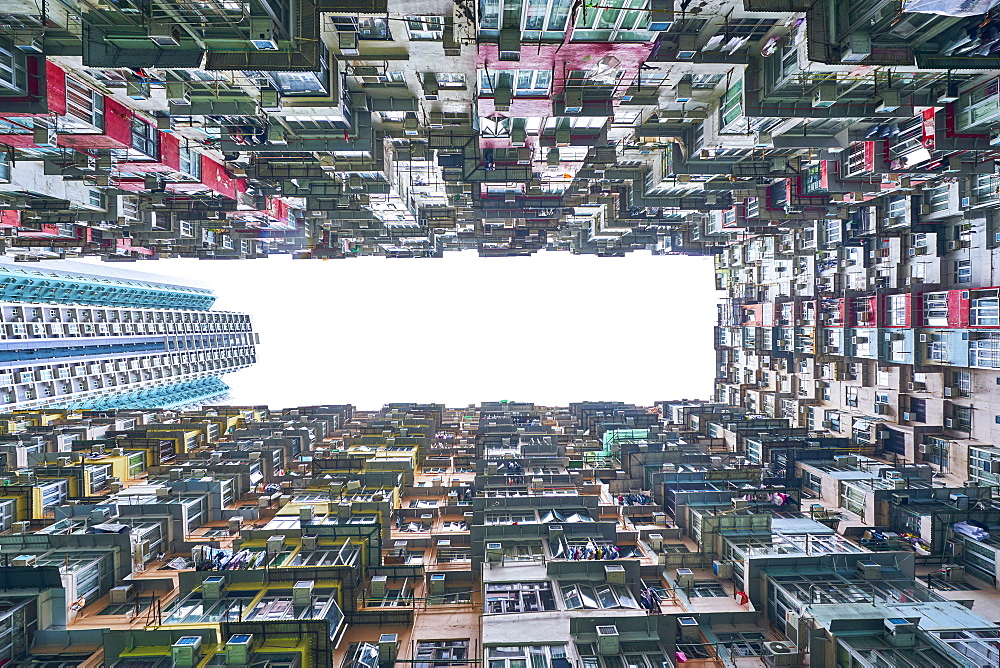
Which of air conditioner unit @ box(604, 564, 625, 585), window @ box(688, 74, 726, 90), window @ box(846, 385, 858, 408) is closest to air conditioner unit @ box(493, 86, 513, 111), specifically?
window @ box(688, 74, 726, 90)

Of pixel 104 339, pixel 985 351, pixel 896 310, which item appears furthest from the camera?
pixel 104 339

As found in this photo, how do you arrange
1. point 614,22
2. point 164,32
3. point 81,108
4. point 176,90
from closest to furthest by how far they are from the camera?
point 164,32, point 614,22, point 176,90, point 81,108

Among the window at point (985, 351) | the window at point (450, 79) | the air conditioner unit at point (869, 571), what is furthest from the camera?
the window at point (985, 351)

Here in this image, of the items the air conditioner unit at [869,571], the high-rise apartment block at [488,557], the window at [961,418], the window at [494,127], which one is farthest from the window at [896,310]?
the window at [494,127]

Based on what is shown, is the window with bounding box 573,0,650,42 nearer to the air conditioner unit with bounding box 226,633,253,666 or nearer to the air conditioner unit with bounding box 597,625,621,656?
the air conditioner unit with bounding box 597,625,621,656

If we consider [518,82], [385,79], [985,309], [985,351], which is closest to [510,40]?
[518,82]

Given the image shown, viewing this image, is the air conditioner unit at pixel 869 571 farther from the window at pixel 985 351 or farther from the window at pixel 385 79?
the window at pixel 385 79

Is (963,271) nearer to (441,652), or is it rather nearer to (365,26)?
(365,26)
